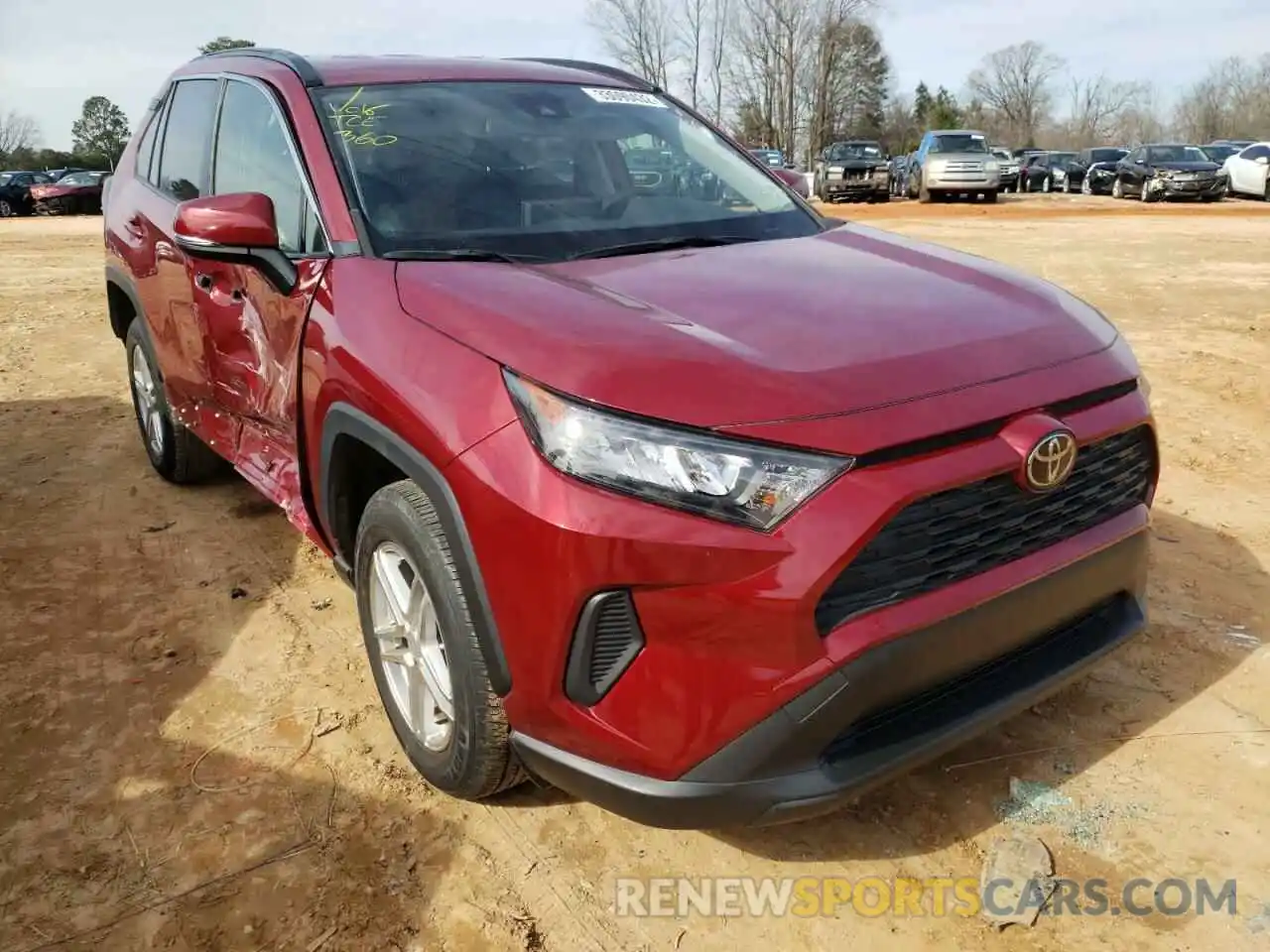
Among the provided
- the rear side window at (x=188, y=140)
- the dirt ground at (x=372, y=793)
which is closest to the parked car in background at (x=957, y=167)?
the dirt ground at (x=372, y=793)

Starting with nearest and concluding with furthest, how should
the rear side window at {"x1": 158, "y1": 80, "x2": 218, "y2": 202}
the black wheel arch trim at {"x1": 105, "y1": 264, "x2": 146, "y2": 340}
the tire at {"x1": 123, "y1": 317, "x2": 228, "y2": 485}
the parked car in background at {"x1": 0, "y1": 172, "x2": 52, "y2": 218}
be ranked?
the rear side window at {"x1": 158, "y1": 80, "x2": 218, "y2": 202}, the black wheel arch trim at {"x1": 105, "y1": 264, "x2": 146, "y2": 340}, the tire at {"x1": 123, "y1": 317, "x2": 228, "y2": 485}, the parked car in background at {"x1": 0, "y1": 172, "x2": 52, "y2": 218}

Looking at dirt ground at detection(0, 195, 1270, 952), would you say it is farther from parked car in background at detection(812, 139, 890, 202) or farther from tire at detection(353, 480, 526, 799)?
parked car in background at detection(812, 139, 890, 202)

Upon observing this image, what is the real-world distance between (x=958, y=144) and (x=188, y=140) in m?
24.9

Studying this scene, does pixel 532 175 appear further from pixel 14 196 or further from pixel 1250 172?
pixel 14 196

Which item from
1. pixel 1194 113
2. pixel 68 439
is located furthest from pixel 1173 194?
pixel 1194 113

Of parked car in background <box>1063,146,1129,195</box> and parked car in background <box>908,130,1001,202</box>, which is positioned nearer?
parked car in background <box>908,130,1001,202</box>

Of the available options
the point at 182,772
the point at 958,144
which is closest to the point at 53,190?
the point at 958,144

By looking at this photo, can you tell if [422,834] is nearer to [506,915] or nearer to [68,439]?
[506,915]

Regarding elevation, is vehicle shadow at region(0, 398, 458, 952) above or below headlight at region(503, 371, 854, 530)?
below

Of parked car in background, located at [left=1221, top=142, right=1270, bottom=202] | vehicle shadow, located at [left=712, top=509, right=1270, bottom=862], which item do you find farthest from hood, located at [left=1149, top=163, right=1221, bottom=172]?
vehicle shadow, located at [left=712, top=509, right=1270, bottom=862]

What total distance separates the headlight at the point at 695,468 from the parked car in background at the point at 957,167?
25.3 meters

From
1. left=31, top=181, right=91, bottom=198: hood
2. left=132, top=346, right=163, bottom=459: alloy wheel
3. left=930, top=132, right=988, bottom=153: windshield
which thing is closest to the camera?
left=132, top=346, right=163, bottom=459: alloy wheel

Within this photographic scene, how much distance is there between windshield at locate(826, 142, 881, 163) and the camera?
2780 centimetres

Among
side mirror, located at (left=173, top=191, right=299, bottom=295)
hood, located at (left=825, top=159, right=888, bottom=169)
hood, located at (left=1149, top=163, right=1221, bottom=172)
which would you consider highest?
hood, located at (left=825, top=159, right=888, bottom=169)
